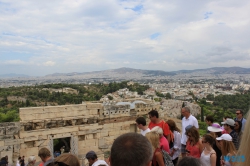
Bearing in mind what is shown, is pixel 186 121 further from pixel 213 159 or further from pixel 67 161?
pixel 67 161

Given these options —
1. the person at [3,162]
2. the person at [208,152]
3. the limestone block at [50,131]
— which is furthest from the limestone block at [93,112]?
the person at [208,152]

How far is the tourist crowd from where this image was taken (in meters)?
2.01

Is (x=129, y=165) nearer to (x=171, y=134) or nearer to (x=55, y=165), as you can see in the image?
(x=55, y=165)

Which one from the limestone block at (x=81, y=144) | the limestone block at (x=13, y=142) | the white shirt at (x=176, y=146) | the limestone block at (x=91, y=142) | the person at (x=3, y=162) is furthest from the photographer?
the limestone block at (x=91, y=142)

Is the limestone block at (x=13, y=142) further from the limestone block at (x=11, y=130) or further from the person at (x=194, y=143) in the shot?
the person at (x=194, y=143)

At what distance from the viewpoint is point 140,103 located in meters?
10.5

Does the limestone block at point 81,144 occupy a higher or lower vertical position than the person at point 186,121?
lower

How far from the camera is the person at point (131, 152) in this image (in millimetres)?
1995

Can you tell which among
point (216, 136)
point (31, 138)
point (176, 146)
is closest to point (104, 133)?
point (31, 138)

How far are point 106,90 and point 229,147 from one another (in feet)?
178

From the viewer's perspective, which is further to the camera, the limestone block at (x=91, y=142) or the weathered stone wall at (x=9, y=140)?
the limestone block at (x=91, y=142)

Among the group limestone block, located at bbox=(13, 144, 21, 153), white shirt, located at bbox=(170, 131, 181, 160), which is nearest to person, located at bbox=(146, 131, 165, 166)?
white shirt, located at bbox=(170, 131, 181, 160)

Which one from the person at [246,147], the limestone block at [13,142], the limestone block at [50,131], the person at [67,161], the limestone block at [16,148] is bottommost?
the limestone block at [16,148]

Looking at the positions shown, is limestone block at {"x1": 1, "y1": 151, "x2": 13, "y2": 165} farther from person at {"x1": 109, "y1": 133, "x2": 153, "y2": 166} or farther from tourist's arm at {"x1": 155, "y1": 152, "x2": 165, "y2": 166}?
person at {"x1": 109, "y1": 133, "x2": 153, "y2": 166}
